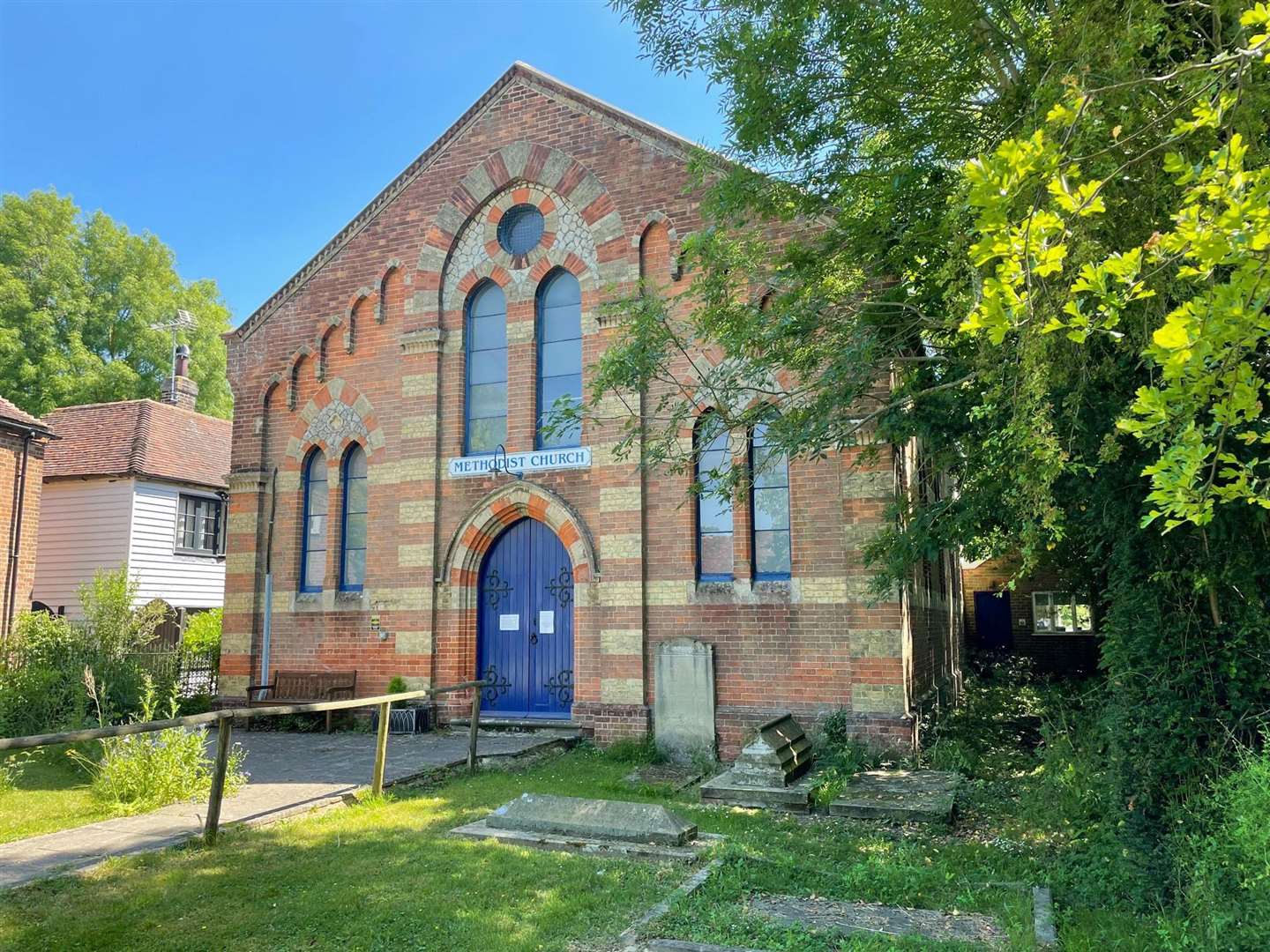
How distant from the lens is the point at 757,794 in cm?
921

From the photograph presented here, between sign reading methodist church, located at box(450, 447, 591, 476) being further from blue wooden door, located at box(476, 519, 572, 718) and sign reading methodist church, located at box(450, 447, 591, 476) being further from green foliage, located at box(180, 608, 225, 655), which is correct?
green foliage, located at box(180, 608, 225, 655)

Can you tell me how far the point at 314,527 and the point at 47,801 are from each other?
6780 mm

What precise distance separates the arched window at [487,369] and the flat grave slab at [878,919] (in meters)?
9.52

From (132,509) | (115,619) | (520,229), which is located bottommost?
(115,619)

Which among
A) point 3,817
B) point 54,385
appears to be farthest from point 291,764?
point 54,385

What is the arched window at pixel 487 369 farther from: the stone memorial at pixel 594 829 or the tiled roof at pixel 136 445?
the tiled roof at pixel 136 445

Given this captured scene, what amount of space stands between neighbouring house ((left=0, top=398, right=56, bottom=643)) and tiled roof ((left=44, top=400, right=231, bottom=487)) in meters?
3.71

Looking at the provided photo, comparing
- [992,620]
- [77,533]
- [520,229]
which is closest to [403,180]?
[520,229]

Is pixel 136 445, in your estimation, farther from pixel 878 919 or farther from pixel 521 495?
pixel 878 919

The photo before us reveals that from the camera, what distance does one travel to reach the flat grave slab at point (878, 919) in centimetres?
530

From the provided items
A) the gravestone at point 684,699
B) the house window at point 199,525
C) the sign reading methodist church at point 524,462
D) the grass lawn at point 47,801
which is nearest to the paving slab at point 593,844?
the grass lawn at point 47,801

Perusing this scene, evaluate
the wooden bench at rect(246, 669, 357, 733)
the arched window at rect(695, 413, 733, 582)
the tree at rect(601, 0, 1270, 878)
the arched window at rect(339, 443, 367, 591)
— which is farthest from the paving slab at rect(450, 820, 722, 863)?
the arched window at rect(339, 443, 367, 591)

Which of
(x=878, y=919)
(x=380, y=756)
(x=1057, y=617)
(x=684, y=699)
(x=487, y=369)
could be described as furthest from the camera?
(x=1057, y=617)

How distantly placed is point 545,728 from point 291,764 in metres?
3.66
